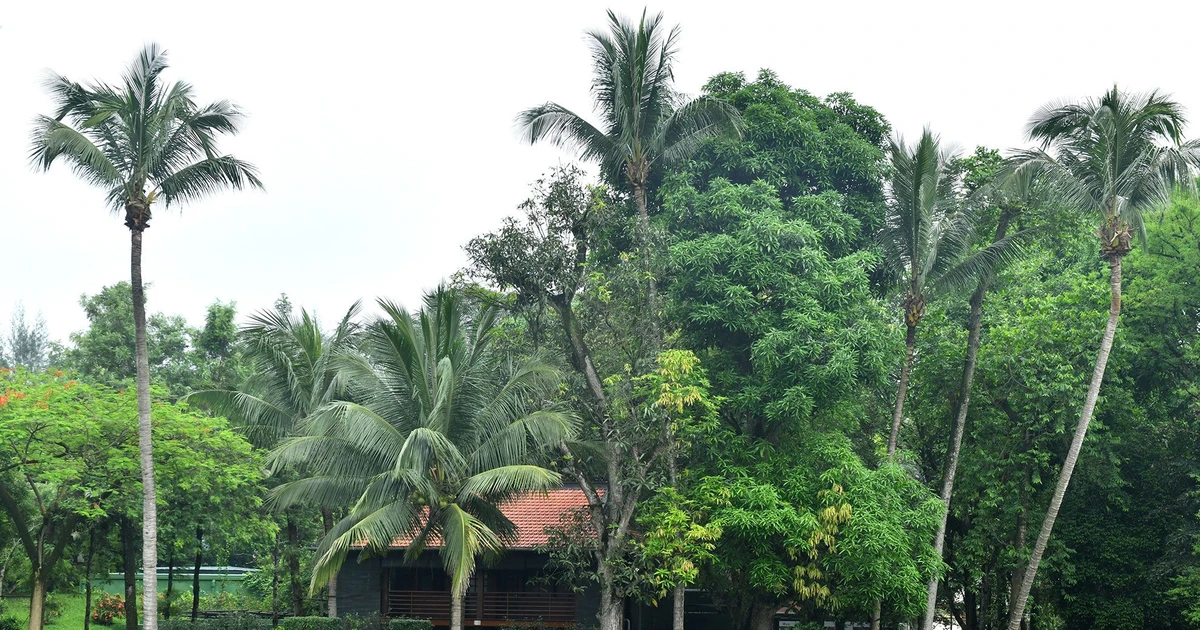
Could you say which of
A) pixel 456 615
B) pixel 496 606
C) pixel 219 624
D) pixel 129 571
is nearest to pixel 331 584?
pixel 219 624

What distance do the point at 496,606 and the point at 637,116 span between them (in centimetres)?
1265

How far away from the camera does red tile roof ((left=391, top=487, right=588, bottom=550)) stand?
83.2 ft

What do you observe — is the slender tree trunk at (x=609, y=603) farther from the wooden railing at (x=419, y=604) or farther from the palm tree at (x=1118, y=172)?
the palm tree at (x=1118, y=172)

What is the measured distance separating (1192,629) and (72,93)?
86.6ft

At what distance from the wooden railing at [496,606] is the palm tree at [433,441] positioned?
213 inches

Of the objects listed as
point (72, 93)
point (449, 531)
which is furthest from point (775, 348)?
point (72, 93)

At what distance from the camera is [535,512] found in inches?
1059

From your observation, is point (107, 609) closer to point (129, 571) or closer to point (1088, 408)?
point (129, 571)

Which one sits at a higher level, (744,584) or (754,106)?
(754,106)

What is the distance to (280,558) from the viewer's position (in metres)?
30.8

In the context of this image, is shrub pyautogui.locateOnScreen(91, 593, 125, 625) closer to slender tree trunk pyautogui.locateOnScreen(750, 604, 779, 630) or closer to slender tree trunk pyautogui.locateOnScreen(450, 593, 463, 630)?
slender tree trunk pyautogui.locateOnScreen(450, 593, 463, 630)

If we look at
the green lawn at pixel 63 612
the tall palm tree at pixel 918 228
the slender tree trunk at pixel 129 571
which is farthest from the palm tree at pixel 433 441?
the green lawn at pixel 63 612

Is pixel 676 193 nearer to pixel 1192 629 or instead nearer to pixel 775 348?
pixel 775 348

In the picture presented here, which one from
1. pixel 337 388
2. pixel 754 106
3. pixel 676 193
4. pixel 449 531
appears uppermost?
pixel 754 106
